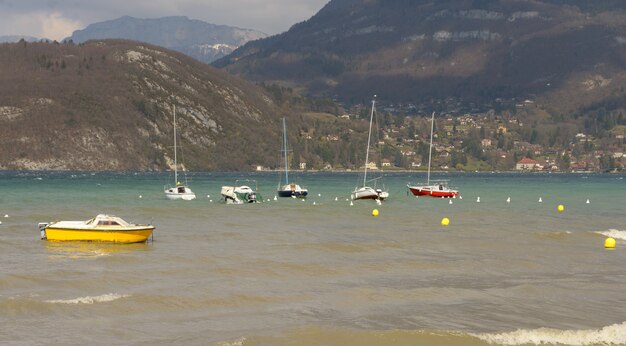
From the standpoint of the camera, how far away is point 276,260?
175 feet

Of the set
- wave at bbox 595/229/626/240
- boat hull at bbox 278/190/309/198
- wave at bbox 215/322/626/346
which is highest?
wave at bbox 595/229/626/240

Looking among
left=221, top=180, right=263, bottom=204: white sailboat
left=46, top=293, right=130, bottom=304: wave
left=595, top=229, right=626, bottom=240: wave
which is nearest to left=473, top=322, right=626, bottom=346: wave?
left=46, top=293, right=130, bottom=304: wave

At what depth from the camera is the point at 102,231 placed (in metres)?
58.5

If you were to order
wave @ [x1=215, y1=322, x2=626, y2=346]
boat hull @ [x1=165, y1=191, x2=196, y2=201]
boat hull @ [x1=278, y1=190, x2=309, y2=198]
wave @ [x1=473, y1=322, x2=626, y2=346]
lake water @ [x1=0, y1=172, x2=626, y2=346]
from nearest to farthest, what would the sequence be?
wave @ [x1=215, y1=322, x2=626, y2=346] → wave @ [x1=473, y1=322, x2=626, y2=346] → lake water @ [x1=0, y1=172, x2=626, y2=346] → boat hull @ [x1=165, y1=191, x2=196, y2=201] → boat hull @ [x1=278, y1=190, x2=309, y2=198]

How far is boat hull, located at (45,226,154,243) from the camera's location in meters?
58.6

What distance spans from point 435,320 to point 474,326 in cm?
182

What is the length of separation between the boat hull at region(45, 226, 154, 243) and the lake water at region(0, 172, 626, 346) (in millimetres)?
641

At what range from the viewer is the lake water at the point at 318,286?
32.5 meters

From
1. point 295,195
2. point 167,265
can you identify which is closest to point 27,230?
point 167,265

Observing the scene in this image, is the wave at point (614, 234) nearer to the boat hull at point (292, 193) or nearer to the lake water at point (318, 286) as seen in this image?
the lake water at point (318, 286)

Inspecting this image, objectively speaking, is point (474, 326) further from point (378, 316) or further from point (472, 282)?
point (472, 282)

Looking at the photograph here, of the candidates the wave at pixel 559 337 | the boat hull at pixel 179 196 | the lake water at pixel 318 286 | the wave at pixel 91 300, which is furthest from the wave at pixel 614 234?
the boat hull at pixel 179 196

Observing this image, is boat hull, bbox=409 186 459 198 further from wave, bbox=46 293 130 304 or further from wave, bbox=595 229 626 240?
wave, bbox=46 293 130 304

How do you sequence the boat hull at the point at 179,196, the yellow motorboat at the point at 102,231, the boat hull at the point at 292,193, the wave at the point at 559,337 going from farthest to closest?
1. the boat hull at the point at 292,193
2. the boat hull at the point at 179,196
3. the yellow motorboat at the point at 102,231
4. the wave at the point at 559,337
